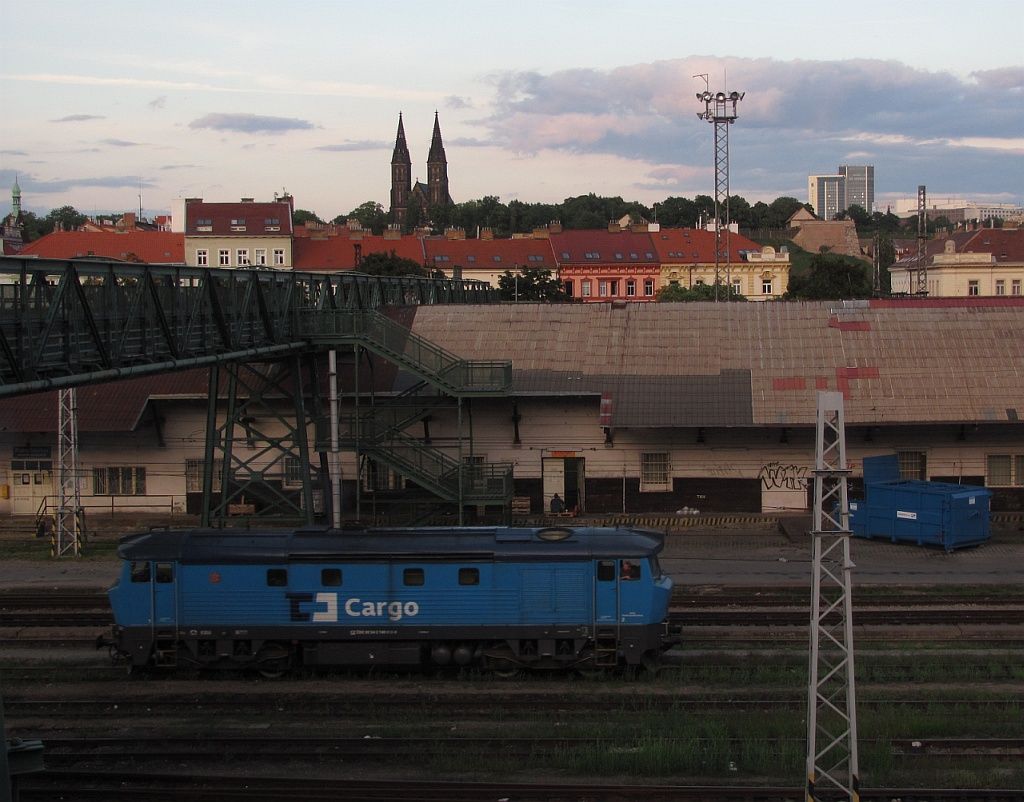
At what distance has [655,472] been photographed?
35000 millimetres

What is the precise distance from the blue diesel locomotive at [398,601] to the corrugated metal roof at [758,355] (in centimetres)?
1463

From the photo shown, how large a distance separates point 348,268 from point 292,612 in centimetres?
7803

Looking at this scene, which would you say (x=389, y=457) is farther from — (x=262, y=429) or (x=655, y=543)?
(x=655, y=543)

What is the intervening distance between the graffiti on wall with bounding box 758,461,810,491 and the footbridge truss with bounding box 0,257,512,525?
7942mm

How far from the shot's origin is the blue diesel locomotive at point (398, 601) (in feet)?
63.2

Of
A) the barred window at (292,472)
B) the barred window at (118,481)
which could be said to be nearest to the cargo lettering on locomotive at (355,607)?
the barred window at (292,472)

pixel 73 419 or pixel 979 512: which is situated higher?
pixel 73 419

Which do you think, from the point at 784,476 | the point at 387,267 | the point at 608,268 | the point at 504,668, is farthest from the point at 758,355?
the point at 608,268

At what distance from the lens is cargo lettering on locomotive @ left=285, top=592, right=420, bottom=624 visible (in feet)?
63.5

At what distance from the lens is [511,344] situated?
123 feet

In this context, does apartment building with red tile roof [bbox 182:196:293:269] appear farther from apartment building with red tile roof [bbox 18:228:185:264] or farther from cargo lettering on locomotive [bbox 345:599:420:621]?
cargo lettering on locomotive [bbox 345:599:420:621]

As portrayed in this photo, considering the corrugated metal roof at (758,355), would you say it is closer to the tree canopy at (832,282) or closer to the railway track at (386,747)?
Answer: the railway track at (386,747)

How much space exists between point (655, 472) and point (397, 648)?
1690 cm

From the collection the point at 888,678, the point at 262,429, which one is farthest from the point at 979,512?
the point at 262,429
